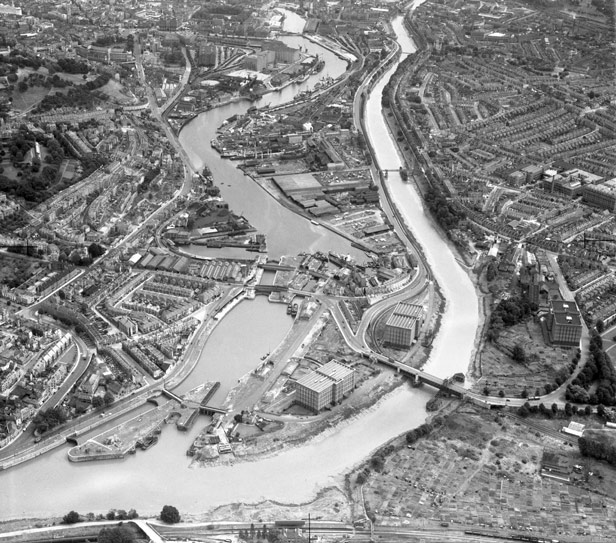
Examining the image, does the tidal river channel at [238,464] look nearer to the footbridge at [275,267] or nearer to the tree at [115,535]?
the tree at [115,535]

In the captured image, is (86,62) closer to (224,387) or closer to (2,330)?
(2,330)

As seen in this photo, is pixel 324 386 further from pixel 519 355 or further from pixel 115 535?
pixel 115 535

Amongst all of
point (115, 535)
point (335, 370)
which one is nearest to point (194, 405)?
point (335, 370)

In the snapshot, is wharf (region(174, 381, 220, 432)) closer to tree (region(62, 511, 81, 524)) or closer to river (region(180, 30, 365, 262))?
tree (region(62, 511, 81, 524))

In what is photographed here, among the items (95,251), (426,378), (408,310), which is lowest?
(426,378)

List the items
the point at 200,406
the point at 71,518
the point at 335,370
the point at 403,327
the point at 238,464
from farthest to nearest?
1. the point at 403,327
2. the point at 335,370
3. the point at 200,406
4. the point at 238,464
5. the point at 71,518

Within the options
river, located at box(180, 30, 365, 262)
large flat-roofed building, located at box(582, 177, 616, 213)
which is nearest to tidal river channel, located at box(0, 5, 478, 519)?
river, located at box(180, 30, 365, 262)

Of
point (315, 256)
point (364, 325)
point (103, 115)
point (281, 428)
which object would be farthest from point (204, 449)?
point (103, 115)

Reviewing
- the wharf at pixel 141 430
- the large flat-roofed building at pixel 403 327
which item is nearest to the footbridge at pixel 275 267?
the large flat-roofed building at pixel 403 327
